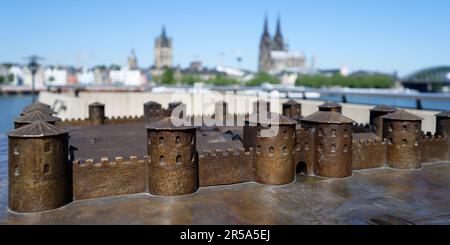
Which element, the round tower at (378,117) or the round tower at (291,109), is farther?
the round tower at (291,109)

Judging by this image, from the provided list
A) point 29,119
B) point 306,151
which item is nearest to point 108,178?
point 29,119

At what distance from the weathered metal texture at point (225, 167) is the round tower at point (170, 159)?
1.78m

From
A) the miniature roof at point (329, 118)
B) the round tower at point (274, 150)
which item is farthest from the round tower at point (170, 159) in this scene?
the miniature roof at point (329, 118)

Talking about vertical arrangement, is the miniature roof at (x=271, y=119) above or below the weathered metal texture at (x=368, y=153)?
above

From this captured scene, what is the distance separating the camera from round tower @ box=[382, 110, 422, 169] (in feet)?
104

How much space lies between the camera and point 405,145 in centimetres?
3200

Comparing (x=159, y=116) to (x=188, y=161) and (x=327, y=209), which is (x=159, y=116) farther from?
(x=327, y=209)

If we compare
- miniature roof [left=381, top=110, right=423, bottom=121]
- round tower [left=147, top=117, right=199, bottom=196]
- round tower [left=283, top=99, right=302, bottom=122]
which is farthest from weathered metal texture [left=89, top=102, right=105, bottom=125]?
miniature roof [left=381, top=110, right=423, bottom=121]

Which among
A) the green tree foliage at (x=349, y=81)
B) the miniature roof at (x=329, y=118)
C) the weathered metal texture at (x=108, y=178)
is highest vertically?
the green tree foliage at (x=349, y=81)

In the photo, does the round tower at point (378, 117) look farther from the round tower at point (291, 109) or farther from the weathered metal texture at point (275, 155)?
the weathered metal texture at point (275, 155)

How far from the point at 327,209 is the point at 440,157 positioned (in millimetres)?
17260

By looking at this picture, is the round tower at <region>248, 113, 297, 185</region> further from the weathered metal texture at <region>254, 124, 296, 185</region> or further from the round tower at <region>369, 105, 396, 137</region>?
the round tower at <region>369, 105, 396, 137</region>

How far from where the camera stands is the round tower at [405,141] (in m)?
31.8

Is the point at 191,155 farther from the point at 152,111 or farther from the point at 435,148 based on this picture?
the point at 152,111
